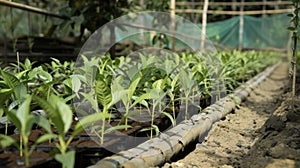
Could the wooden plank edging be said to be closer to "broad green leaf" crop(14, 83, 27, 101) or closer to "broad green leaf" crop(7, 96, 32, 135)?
"broad green leaf" crop(7, 96, 32, 135)

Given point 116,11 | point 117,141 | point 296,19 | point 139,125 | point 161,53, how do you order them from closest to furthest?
point 117,141 → point 139,125 → point 296,19 → point 116,11 → point 161,53

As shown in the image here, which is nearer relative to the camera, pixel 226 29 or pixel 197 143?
pixel 197 143

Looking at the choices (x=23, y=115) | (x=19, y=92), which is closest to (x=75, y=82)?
(x=19, y=92)

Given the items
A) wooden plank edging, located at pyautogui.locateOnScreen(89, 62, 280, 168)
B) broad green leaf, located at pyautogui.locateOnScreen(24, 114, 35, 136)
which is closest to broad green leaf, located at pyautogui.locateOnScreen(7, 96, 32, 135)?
broad green leaf, located at pyautogui.locateOnScreen(24, 114, 35, 136)

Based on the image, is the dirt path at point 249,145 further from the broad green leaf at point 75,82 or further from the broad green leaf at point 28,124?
the broad green leaf at point 28,124

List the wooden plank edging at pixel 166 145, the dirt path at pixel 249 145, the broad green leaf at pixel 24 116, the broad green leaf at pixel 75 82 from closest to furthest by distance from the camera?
the broad green leaf at pixel 24 116
the wooden plank edging at pixel 166 145
the dirt path at pixel 249 145
the broad green leaf at pixel 75 82

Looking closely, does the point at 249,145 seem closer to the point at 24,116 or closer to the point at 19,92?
the point at 19,92

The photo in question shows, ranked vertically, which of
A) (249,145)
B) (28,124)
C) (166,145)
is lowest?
(249,145)

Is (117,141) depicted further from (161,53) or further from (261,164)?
(161,53)

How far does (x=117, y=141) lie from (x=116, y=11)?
3.60m

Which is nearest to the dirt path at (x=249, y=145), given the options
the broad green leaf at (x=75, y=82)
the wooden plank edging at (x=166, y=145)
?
A: the wooden plank edging at (x=166, y=145)

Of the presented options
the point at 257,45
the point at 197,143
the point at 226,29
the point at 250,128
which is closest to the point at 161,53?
the point at 250,128

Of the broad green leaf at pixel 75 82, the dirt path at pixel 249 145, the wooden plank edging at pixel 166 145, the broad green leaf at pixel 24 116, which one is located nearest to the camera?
the broad green leaf at pixel 24 116

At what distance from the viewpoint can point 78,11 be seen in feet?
17.5
